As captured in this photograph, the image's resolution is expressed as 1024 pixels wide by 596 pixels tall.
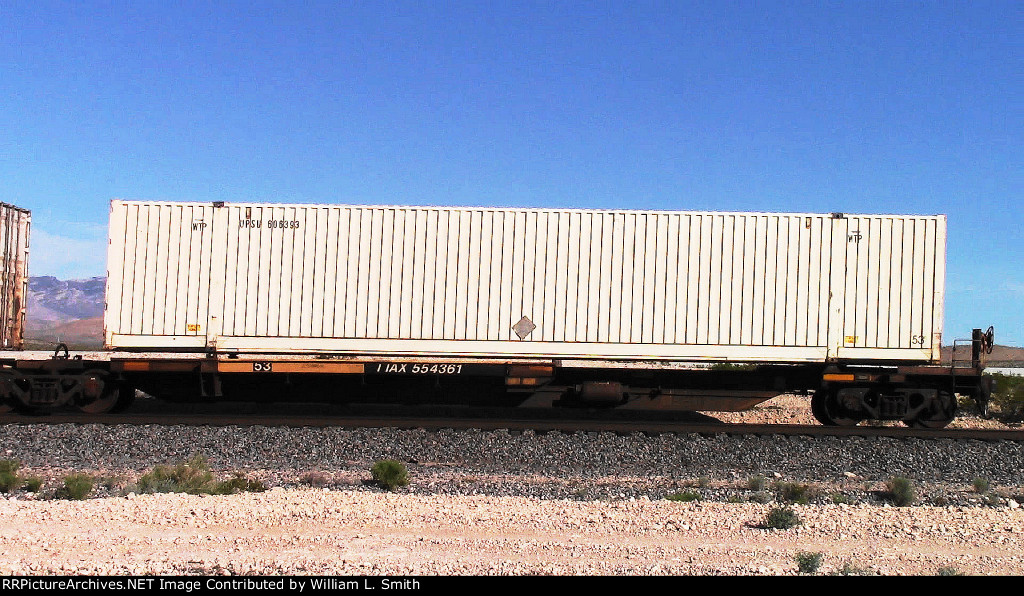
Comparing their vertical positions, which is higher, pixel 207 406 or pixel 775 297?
pixel 775 297

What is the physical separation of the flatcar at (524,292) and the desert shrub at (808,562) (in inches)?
278

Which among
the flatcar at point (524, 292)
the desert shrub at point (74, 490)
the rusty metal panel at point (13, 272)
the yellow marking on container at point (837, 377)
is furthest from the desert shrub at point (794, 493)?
the rusty metal panel at point (13, 272)

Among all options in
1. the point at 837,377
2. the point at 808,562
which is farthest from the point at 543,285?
the point at 808,562

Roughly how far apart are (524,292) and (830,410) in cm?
551

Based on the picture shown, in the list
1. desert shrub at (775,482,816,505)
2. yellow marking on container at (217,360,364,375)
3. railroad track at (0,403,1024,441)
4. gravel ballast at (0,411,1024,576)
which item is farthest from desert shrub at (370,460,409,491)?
yellow marking on container at (217,360,364,375)

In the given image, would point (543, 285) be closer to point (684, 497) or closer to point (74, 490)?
point (684, 497)

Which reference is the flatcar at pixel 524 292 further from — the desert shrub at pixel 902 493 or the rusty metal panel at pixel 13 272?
the desert shrub at pixel 902 493

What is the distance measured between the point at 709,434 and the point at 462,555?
22.9 ft

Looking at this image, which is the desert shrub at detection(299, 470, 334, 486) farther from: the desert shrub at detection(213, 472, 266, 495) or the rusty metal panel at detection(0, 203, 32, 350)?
the rusty metal panel at detection(0, 203, 32, 350)

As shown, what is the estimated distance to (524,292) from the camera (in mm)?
12281

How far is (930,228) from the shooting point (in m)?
12.3

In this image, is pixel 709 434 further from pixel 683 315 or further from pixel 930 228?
pixel 930 228

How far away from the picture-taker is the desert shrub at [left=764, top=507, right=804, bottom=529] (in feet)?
20.9
